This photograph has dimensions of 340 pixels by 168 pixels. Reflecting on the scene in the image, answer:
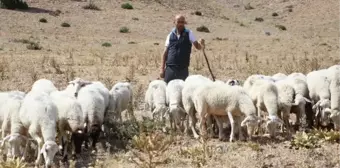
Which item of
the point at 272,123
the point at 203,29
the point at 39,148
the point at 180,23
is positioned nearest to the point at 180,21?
the point at 180,23

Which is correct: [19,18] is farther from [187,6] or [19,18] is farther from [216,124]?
[216,124]

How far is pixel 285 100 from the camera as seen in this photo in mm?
10172

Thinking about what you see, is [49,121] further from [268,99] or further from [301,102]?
[301,102]

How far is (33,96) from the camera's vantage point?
8.73 meters

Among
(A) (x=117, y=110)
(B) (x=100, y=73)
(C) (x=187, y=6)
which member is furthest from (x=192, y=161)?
(C) (x=187, y=6)

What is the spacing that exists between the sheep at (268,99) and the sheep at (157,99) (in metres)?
1.73

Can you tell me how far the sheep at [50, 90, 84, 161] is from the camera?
8500 millimetres

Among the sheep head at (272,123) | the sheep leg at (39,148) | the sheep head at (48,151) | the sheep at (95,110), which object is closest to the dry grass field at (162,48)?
the sheep head at (272,123)

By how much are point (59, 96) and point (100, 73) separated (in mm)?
7837

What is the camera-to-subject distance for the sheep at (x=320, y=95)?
383 inches

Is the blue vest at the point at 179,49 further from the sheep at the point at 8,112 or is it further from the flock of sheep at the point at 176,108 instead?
the sheep at the point at 8,112

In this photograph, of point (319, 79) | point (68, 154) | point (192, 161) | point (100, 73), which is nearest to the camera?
point (192, 161)

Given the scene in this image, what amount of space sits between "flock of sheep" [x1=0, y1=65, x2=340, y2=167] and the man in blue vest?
393mm

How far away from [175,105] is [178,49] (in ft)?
5.03
